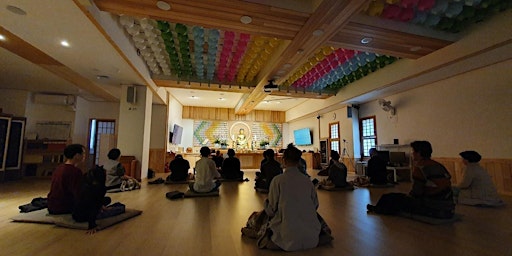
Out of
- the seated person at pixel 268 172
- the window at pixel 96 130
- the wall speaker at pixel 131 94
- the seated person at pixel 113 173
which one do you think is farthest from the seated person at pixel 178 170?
the window at pixel 96 130

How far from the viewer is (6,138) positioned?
7234 mm

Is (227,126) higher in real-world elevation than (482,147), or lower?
higher

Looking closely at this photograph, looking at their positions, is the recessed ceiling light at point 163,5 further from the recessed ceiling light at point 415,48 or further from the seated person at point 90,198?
the recessed ceiling light at point 415,48

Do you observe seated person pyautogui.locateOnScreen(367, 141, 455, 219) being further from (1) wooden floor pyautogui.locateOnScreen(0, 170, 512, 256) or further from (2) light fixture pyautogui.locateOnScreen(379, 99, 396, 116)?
(2) light fixture pyautogui.locateOnScreen(379, 99, 396, 116)

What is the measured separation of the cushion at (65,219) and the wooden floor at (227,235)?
0.07 metres

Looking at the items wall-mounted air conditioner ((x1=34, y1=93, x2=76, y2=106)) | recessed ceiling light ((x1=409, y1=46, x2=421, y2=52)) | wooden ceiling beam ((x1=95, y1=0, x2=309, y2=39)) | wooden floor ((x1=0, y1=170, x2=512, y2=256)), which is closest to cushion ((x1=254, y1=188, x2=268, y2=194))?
wooden floor ((x1=0, y1=170, x2=512, y2=256))

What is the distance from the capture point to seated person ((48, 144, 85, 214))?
2.88 m

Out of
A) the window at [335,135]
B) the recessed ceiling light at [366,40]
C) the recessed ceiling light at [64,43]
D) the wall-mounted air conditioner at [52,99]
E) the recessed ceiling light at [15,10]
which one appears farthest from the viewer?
the window at [335,135]

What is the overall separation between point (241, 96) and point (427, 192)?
27.4 ft

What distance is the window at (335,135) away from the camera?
10469 millimetres

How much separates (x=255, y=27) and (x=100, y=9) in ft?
7.82

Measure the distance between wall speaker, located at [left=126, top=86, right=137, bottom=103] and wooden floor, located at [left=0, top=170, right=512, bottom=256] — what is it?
354 cm

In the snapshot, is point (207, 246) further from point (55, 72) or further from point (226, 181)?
point (55, 72)

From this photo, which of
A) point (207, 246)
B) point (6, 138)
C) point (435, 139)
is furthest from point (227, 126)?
point (207, 246)
